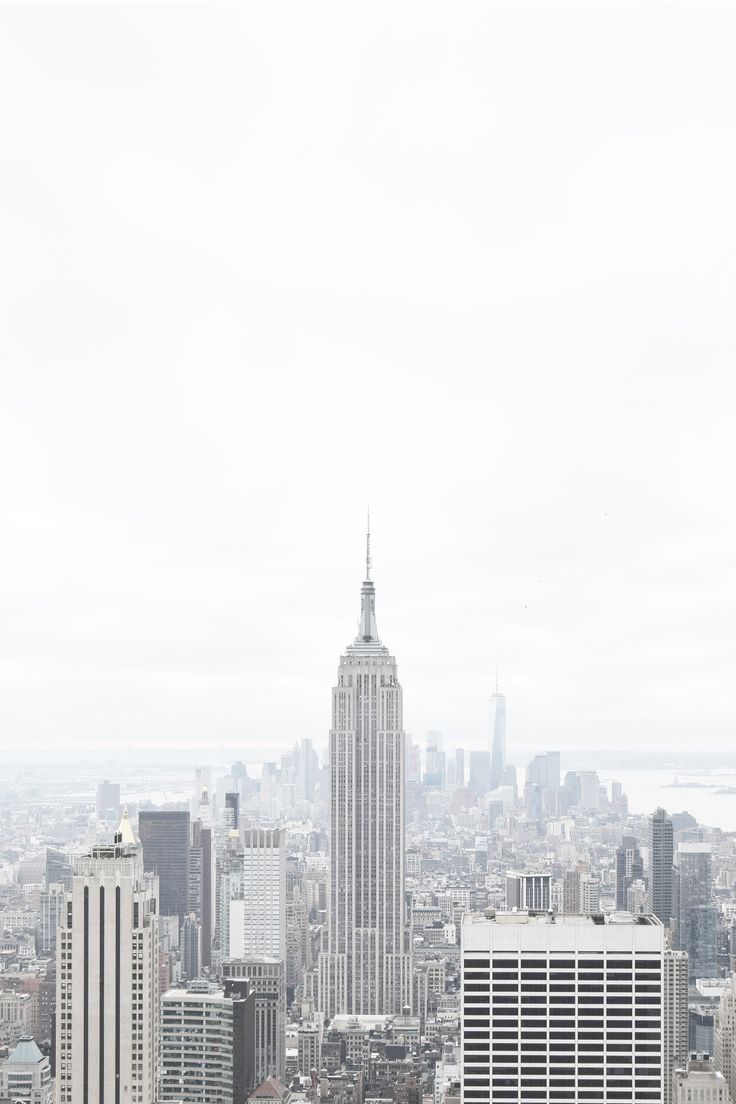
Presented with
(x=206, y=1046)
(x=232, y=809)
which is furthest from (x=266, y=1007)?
(x=206, y=1046)

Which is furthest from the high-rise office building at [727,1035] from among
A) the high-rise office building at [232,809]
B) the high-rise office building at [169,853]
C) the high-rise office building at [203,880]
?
the high-rise office building at [203,880]

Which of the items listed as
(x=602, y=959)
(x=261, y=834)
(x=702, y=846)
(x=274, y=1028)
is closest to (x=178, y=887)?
(x=274, y=1028)

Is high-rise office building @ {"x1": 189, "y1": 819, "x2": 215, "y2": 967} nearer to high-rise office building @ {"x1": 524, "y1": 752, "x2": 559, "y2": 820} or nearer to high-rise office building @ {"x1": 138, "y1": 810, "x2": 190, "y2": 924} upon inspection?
high-rise office building @ {"x1": 138, "y1": 810, "x2": 190, "y2": 924}

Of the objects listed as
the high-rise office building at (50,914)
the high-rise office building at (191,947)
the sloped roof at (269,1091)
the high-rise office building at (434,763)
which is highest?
the high-rise office building at (434,763)

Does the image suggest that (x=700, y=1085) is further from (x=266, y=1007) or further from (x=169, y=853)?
(x=169, y=853)

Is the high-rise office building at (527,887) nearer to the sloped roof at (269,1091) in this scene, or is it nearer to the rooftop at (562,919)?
the sloped roof at (269,1091)

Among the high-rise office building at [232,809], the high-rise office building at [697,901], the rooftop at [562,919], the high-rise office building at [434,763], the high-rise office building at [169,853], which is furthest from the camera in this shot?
the high-rise office building at [434,763]

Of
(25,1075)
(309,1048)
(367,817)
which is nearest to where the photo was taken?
(25,1075)

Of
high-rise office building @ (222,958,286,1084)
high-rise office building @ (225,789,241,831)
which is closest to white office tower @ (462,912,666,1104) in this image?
high-rise office building @ (222,958,286,1084)
